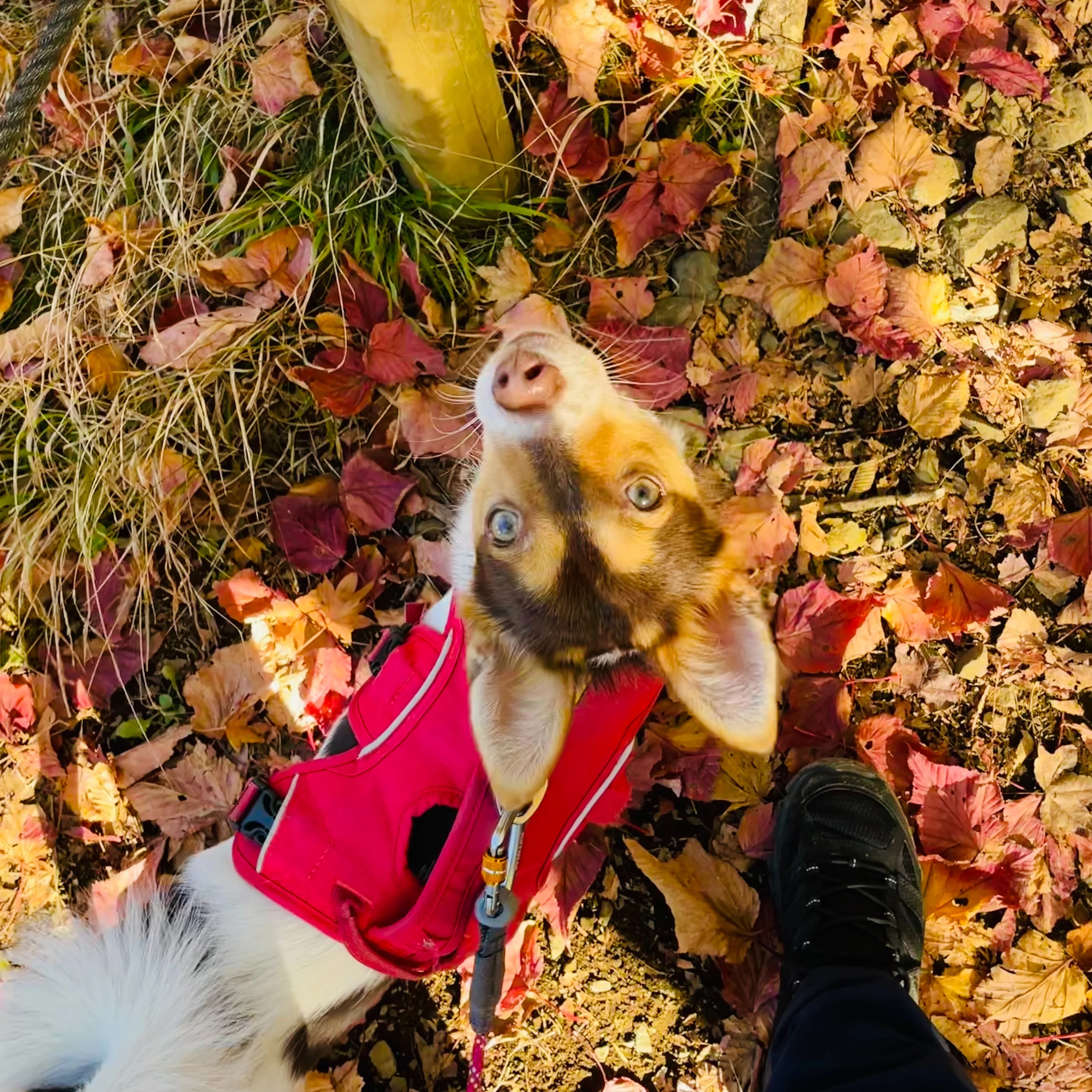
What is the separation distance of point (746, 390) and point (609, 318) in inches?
22.3

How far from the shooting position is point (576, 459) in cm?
204

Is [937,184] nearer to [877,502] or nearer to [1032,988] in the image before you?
[877,502]

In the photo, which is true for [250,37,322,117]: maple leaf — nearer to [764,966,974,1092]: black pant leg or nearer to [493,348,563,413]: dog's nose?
[493,348,563,413]: dog's nose

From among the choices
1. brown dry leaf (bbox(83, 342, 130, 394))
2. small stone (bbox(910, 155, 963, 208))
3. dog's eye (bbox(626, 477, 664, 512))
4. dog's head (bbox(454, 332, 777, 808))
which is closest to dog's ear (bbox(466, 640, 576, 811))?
dog's head (bbox(454, 332, 777, 808))

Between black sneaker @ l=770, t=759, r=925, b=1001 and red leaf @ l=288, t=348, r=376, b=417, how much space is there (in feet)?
6.75

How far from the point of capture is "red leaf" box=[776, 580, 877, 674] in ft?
9.04

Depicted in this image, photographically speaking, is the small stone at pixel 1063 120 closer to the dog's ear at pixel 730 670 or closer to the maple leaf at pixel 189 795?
the dog's ear at pixel 730 670

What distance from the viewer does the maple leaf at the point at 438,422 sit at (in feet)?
9.62

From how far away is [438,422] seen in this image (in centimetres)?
294

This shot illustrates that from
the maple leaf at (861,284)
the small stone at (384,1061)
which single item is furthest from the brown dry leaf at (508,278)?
the small stone at (384,1061)

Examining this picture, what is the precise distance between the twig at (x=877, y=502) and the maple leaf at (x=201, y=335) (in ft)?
6.88

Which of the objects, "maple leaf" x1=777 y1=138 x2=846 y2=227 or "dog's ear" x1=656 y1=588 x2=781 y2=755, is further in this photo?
"maple leaf" x1=777 y1=138 x2=846 y2=227

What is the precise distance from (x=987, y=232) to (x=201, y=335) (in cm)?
290

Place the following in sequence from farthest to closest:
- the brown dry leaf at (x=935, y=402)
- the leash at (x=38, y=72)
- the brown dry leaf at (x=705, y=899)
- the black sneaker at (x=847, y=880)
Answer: the brown dry leaf at (x=935, y=402) → the brown dry leaf at (x=705, y=899) → the black sneaker at (x=847, y=880) → the leash at (x=38, y=72)
